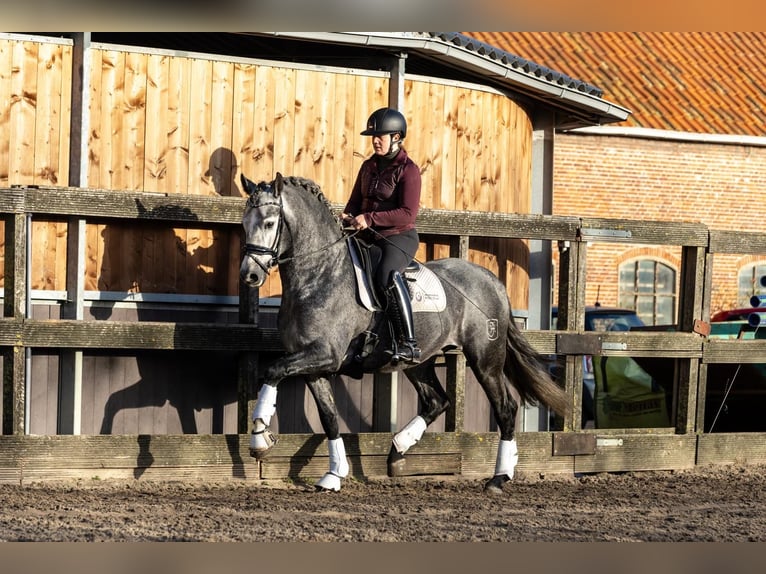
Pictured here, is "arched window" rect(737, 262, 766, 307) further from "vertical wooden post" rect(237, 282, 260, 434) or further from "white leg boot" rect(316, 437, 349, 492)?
"white leg boot" rect(316, 437, 349, 492)

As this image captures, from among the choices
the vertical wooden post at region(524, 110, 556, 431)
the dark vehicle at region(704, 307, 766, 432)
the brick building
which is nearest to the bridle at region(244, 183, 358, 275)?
the vertical wooden post at region(524, 110, 556, 431)

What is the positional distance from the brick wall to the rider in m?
19.2

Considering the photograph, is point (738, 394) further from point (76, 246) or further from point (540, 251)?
point (76, 246)

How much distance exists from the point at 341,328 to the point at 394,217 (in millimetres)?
957

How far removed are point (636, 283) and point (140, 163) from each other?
2132 centimetres

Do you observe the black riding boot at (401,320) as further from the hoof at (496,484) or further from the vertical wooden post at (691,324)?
the vertical wooden post at (691,324)

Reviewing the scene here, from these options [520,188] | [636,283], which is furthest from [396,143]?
[636,283]

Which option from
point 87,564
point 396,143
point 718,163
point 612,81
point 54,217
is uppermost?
point 612,81

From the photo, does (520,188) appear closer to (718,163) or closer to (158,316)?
(158,316)

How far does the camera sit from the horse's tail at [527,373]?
31.7 ft

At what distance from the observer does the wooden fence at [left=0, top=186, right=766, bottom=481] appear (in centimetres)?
841

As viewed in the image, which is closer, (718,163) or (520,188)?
(520,188)

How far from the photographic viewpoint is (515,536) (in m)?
6.63

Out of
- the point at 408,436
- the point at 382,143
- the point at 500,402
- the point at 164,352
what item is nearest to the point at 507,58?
the point at 382,143
